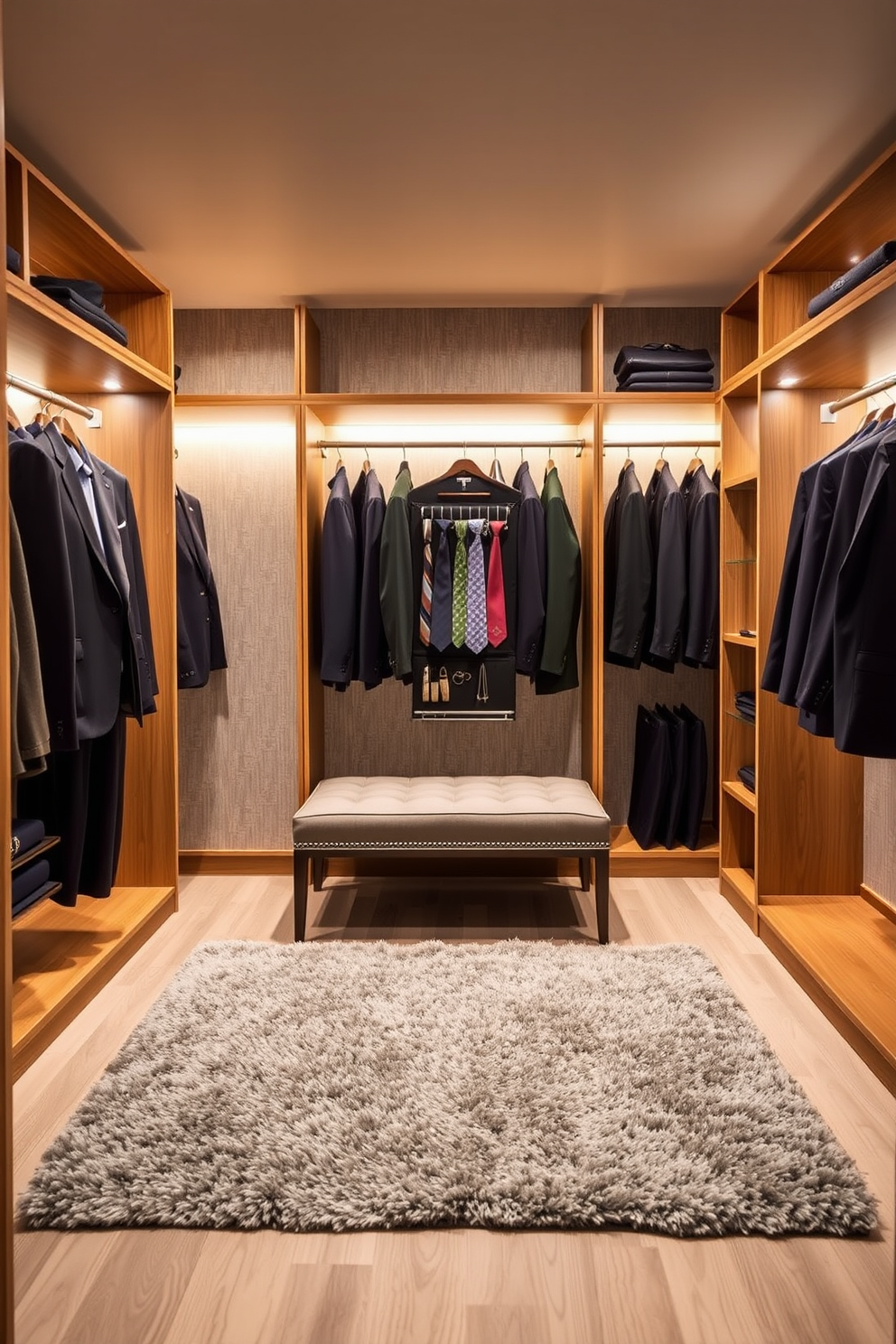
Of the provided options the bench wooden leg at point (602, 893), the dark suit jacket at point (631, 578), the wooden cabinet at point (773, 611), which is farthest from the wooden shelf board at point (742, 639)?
the bench wooden leg at point (602, 893)

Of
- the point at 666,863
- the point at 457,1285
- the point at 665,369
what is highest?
the point at 665,369

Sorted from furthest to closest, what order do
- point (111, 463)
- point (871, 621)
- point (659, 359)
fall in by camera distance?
point (659, 359) < point (111, 463) < point (871, 621)

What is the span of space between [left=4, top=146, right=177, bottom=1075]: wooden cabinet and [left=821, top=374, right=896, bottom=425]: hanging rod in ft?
7.68

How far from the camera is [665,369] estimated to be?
419cm

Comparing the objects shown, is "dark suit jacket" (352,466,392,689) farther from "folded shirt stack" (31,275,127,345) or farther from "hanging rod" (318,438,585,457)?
"folded shirt stack" (31,275,127,345)

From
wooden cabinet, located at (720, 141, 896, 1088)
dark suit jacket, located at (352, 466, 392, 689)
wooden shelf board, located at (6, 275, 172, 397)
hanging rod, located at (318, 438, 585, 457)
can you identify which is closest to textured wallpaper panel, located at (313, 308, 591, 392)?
hanging rod, located at (318, 438, 585, 457)

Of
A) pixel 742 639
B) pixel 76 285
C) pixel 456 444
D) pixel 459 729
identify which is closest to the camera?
pixel 76 285

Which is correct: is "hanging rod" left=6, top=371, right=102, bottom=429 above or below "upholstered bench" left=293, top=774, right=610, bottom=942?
above

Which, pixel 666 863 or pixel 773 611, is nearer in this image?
pixel 773 611

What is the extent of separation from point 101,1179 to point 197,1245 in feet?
0.94

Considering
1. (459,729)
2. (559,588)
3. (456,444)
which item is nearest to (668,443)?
(559,588)

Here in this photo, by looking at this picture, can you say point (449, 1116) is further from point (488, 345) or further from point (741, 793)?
point (488, 345)

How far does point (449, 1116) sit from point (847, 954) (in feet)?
5.05

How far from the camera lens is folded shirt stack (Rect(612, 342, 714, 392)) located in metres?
4.16
